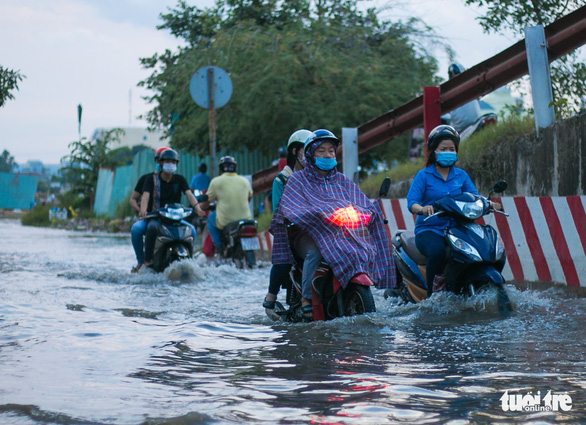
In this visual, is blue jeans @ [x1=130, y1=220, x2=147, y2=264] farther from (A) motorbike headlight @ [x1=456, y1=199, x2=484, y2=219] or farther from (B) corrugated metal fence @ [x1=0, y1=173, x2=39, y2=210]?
(B) corrugated metal fence @ [x1=0, y1=173, x2=39, y2=210]

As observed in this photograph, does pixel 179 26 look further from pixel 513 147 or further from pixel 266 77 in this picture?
pixel 513 147

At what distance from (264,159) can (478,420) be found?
77.3ft

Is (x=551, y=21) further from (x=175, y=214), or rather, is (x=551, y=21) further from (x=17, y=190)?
(x=17, y=190)

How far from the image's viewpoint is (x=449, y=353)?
5.03m

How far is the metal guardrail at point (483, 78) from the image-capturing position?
9.35 m

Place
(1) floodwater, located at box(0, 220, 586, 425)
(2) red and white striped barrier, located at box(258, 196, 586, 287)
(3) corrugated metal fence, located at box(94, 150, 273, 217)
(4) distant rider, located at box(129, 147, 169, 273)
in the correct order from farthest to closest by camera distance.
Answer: (3) corrugated metal fence, located at box(94, 150, 273, 217) < (4) distant rider, located at box(129, 147, 169, 273) < (2) red and white striped barrier, located at box(258, 196, 586, 287) < (1) floodwater, located at box(0, 220, 586, 425)

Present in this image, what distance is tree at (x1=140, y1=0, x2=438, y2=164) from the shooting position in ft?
70.5

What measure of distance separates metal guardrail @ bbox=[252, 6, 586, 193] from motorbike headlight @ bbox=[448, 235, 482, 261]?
3.99m

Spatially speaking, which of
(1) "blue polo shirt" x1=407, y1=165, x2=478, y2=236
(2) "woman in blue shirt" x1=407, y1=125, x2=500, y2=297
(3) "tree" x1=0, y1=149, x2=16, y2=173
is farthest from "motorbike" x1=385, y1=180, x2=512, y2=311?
(3) "tree" x1=0, y1=149, x2=16, y2=173

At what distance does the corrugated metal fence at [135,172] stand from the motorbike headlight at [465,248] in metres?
19.3

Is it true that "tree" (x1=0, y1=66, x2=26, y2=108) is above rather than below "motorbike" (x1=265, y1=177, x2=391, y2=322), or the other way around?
above

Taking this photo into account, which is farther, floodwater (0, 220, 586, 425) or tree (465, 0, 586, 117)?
tree (465, 0, 586, 117)

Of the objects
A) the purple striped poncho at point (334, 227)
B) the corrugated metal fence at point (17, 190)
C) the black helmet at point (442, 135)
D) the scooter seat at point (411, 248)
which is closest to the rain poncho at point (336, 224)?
the purple striped poncho at point (334, 227)

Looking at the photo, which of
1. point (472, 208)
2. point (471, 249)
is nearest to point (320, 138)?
point (472, 208)
